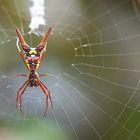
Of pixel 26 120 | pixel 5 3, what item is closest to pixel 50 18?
pixel 5 3

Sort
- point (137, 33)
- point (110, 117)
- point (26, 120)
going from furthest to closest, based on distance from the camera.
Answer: point (137, 33) → point (110, 117) → point (26, 120)

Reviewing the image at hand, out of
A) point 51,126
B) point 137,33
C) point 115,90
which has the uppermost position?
point 137,33

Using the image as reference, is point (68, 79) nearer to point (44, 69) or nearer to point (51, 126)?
point (44, 69)

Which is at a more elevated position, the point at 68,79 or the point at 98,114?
the point at 68,79

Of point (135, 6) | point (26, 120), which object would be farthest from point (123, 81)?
point (26, 120)

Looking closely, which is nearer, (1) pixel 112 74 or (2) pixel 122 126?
(2) pixel 122 126

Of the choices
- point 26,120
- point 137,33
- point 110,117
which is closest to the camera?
point 26,120

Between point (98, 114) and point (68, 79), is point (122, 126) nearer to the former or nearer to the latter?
point (98, 114)
